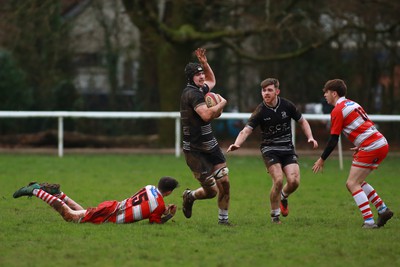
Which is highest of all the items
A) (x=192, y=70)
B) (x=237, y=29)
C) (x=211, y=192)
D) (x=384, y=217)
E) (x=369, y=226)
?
(x=237, y=29)

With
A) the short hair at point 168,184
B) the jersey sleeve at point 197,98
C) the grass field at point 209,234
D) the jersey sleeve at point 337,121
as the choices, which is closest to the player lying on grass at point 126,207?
the short hair at point 168,184

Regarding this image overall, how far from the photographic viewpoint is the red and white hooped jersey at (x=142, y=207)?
10.1m

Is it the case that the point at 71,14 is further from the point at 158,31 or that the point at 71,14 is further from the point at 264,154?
the point at 264,154

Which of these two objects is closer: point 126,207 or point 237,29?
point 126,207

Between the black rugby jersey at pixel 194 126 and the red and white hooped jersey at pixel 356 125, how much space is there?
1.57 meters

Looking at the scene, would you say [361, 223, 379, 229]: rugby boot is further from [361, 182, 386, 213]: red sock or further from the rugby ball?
the rugby ball

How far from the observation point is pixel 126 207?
10.2 m

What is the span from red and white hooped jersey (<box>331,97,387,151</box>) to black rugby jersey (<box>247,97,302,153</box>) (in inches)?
31.5

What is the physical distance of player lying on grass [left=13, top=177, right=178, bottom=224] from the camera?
10.1m

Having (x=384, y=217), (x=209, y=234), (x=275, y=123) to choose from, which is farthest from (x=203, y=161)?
(x=384, y=217)

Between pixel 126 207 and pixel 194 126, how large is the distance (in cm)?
132

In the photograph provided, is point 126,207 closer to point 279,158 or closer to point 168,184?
point 168,184

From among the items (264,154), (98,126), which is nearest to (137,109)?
(98,126)

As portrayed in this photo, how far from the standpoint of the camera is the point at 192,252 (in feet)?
27.3
